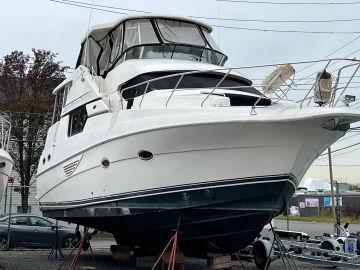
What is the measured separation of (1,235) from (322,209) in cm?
4386

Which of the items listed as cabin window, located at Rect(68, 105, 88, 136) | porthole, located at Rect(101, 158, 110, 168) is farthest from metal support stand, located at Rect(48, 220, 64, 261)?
porthole, located at Rect(101, 158, 110, 168)

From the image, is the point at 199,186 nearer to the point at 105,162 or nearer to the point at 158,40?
the point at 105,162

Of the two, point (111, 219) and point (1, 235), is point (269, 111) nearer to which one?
point (111, 219)

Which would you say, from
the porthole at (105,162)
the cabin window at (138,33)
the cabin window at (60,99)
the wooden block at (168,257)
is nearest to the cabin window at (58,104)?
the cabin window at (60,99)

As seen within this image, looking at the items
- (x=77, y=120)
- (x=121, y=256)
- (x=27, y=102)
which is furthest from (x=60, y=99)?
(x=27, y=102)

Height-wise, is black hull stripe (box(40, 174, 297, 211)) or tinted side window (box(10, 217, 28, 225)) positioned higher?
black hull stripe (box(40, 174, 297, 211))

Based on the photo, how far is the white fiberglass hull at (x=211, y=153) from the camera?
7.58 m

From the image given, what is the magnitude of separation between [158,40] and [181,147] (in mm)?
3219

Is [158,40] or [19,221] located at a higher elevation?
[158,40]

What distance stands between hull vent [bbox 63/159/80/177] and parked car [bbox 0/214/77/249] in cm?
637

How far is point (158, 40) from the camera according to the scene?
34.1ft

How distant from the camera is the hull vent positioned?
983 cm

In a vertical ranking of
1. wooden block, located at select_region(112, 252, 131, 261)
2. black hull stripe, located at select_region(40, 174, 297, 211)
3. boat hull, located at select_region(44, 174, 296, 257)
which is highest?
black hull stripe, located at select_region(40, 174, 297, 211)

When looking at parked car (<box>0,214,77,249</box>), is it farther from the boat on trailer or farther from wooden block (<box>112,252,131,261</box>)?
the boat on trailer
